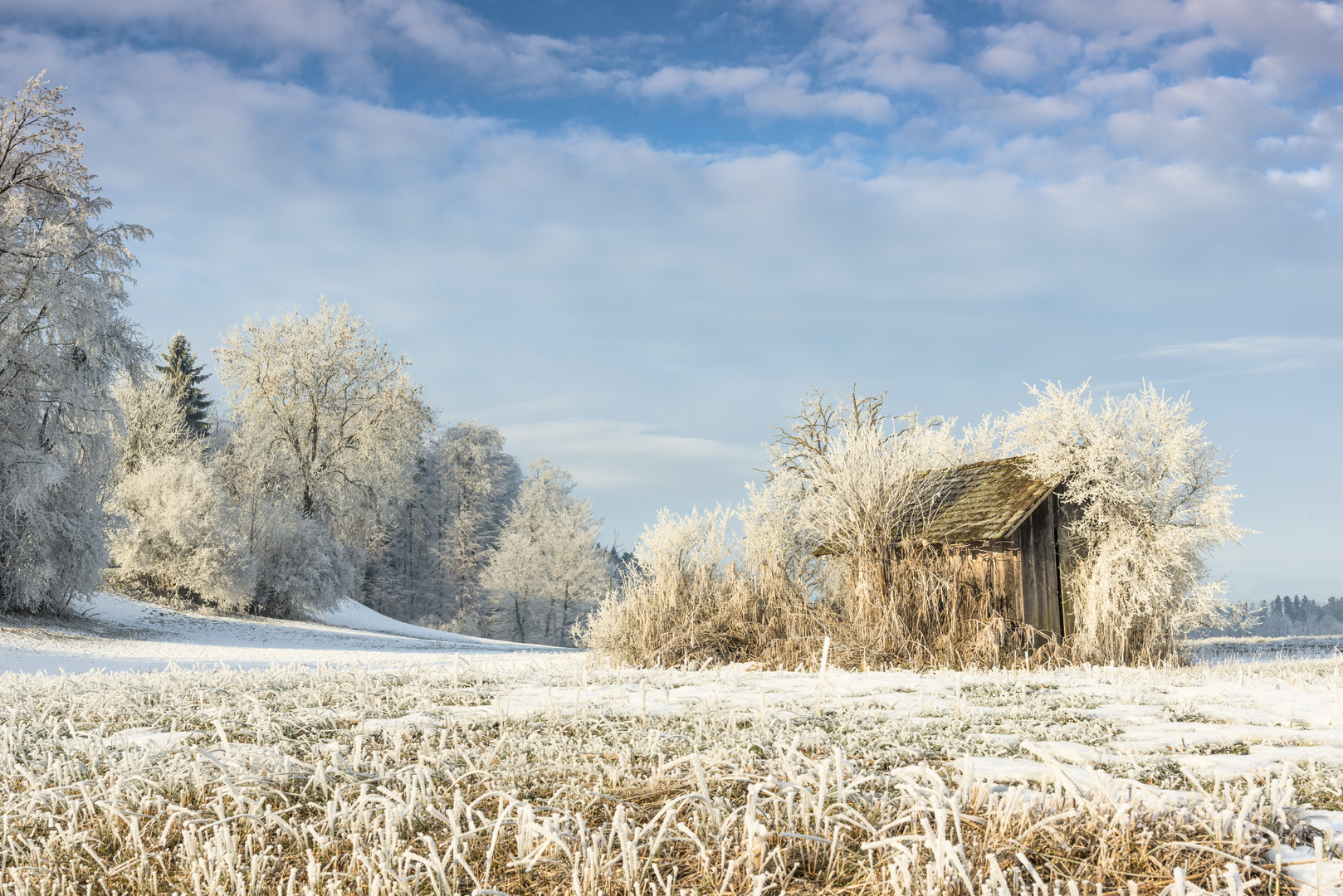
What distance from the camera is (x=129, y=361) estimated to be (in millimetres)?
21844

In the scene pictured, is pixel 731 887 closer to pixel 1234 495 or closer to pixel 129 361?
pixel 1234 495

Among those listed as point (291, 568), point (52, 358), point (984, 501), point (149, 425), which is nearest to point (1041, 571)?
point (984, 501)

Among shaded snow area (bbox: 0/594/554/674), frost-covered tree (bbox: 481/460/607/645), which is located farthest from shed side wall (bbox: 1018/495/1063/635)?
frost-covered tree (bbox: 481/460/607/645)

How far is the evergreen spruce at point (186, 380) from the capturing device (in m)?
40.6

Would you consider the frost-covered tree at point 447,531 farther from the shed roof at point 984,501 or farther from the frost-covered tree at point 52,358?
the shed roof at point 984,501

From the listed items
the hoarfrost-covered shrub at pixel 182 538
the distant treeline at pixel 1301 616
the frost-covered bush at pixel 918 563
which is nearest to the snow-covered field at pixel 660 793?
the frost-covered bush at pixel 918 563

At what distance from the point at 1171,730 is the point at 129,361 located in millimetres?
24273

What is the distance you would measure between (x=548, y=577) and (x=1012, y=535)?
31.7m

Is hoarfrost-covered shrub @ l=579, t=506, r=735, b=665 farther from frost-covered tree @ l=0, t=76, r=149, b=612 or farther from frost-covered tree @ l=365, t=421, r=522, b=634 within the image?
frost-covered tree @ l=365, t=421, r=522, b=634

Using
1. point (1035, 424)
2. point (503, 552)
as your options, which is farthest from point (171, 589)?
point (1035, 424)

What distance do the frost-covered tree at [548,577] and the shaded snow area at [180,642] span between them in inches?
400

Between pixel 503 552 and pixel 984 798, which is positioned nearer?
pixel 984 798

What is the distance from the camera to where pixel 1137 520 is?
46.7 feet

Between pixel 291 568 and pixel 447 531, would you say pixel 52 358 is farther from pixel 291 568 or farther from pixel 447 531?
pixel 447 531
